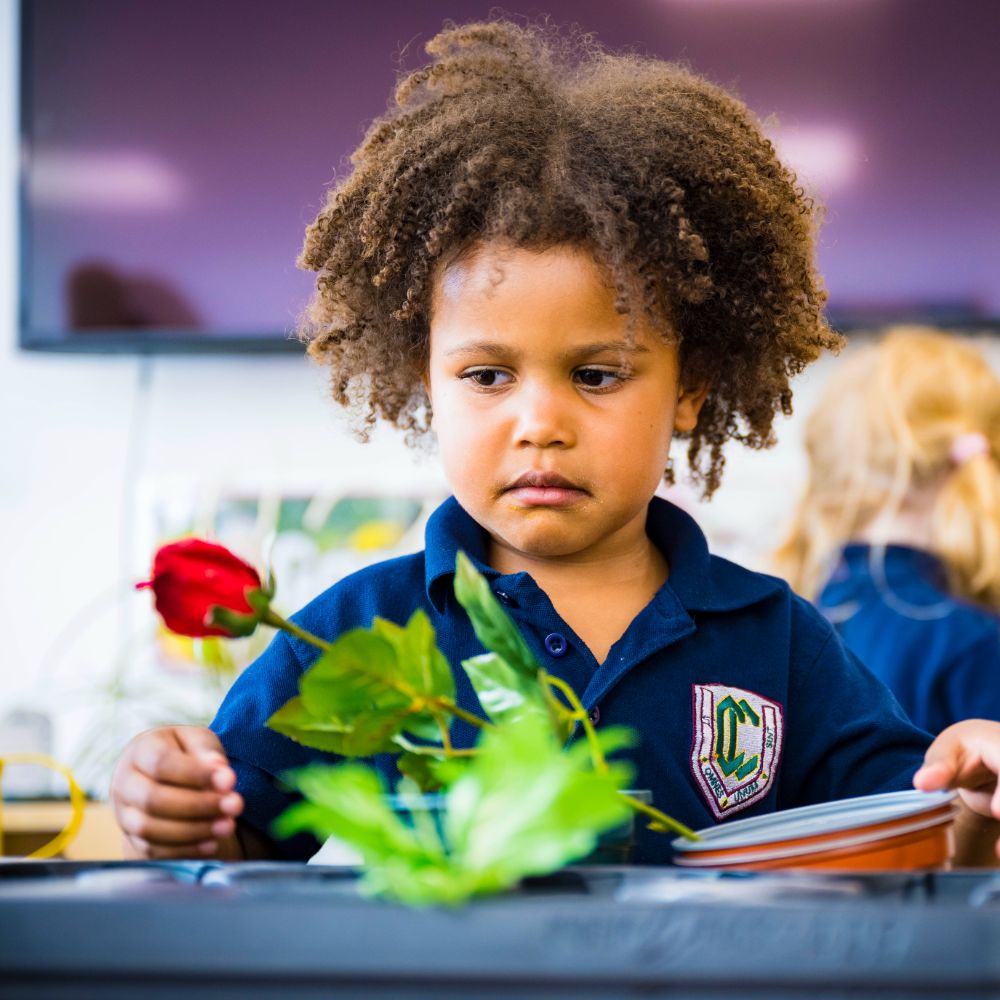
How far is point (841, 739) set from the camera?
864 millimetres

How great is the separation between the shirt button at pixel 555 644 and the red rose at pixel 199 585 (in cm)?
33

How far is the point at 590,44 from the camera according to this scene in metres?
1.28

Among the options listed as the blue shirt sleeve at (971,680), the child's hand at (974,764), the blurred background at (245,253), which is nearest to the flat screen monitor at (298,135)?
the blurred background at (245,253)

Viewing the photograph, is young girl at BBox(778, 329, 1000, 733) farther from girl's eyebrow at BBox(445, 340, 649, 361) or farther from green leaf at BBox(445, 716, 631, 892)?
green leaf at BBox(445, 716, 631, 892)

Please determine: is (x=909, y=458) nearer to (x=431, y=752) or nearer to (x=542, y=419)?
(x=542, y=419)

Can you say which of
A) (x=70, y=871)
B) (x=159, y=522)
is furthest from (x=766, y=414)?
(x=159, y=522)

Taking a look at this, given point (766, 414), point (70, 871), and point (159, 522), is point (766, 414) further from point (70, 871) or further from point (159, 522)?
point (159, 522)

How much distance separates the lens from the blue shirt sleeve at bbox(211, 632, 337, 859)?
786mm

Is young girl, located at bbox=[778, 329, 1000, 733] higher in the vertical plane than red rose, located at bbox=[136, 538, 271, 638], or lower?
higher

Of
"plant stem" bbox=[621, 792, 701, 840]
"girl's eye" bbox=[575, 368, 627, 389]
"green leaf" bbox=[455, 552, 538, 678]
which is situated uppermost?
"girl's eye" bbox=[575, 368, 627, 389]

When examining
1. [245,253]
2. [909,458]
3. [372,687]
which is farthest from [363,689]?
[245,253]

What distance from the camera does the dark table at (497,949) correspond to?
328 mm

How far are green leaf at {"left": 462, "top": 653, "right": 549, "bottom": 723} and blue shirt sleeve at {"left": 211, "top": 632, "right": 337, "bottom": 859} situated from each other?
32 cm

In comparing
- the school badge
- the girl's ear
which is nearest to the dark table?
the school badge
